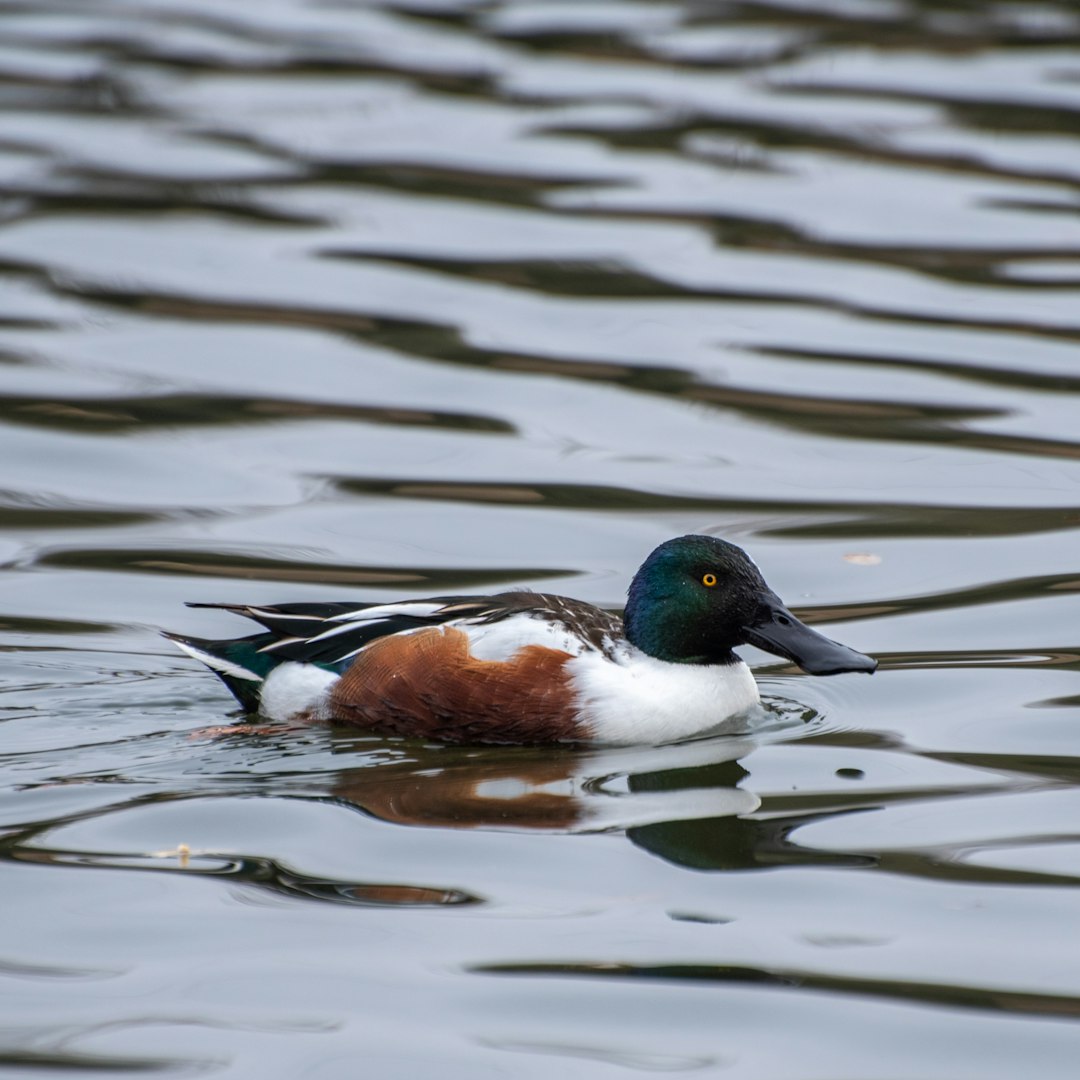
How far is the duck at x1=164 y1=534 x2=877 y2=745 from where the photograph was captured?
6.58 m

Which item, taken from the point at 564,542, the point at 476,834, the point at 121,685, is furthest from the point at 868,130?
the point at 476,834

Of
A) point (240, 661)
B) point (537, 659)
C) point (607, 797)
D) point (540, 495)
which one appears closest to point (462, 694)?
point (537, 659)

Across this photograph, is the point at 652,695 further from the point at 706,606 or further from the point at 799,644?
the point at 799,644

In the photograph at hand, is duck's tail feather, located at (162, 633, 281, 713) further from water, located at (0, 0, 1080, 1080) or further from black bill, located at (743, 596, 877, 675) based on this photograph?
black bill, located at (743, 596, 877, 675)

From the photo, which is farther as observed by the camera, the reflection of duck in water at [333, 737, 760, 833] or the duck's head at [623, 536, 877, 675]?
the duck's head at [623, 536, 877, 675]

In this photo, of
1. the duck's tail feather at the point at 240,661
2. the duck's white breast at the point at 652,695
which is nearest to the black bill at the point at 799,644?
the duck's white breast at the point at 652,695

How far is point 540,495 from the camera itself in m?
9.05

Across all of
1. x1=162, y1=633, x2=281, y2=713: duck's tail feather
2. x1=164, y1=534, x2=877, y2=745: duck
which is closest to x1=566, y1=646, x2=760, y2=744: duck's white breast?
x1=164, y1=534, x2=877, y2=745: duck

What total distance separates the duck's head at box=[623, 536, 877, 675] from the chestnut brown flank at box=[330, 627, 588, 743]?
1.32ft

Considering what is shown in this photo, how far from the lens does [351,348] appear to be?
10.9 meters

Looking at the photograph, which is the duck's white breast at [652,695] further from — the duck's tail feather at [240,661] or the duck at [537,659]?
the duck's tail feather at [240,661]

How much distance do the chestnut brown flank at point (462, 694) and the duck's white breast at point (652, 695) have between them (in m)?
0.07

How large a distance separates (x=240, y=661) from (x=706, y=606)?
155 cm

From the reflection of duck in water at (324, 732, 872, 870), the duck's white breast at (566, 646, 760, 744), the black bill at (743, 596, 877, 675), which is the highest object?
the black bill at (743, 596, 877, 675)
